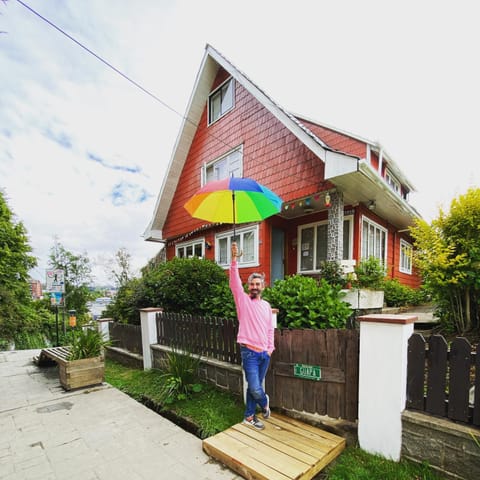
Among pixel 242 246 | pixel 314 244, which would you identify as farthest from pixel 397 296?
pixel 242 246

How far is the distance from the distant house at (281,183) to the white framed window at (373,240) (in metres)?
0.04

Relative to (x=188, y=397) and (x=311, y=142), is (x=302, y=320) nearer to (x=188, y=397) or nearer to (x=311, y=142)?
(x=188, y=397)

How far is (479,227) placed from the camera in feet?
11.3

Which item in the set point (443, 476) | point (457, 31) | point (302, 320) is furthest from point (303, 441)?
point (457, 31)

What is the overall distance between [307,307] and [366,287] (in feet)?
11.7

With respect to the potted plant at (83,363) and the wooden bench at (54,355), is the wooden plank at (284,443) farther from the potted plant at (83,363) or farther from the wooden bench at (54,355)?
the wooden bench at (54,355)

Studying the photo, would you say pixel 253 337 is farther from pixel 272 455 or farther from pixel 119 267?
pixel 119 267

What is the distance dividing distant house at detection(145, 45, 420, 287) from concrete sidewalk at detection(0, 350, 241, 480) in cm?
525

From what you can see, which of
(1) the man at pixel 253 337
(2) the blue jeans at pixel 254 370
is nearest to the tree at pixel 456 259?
(1) the man at pixel 253 337

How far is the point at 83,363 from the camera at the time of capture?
440cm

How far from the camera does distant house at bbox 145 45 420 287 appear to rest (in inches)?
267

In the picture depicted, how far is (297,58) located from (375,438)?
8349mm

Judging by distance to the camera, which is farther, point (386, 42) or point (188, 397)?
point (386, 42)

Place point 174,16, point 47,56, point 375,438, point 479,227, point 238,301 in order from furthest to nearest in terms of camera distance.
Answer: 1. point 174,16
2. point 47,56
3. point 479,227
4. point 238,301
5. point 375,438
